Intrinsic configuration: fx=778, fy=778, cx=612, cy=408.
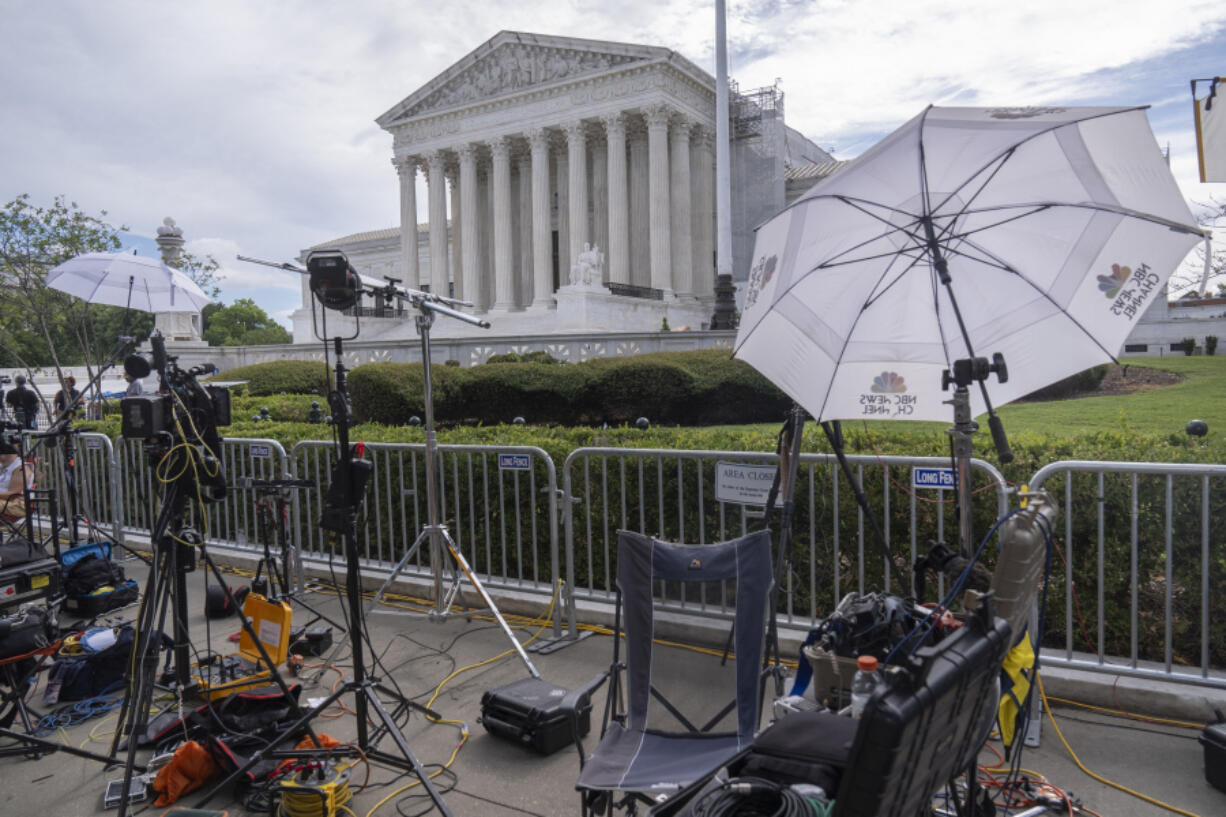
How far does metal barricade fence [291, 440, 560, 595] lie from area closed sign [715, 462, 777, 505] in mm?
1319

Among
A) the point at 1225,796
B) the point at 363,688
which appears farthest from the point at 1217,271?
the point at 363,688

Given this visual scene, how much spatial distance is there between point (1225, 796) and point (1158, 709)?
738 millimetres

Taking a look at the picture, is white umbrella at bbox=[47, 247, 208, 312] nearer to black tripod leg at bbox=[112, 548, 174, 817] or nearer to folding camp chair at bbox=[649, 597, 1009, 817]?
black tripod leg at bbox=[112, 548, 174, 817]

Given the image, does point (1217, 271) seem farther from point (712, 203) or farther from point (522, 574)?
point (712, 203)

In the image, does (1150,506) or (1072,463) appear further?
(1150,506)

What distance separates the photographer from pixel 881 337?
3.61 meters

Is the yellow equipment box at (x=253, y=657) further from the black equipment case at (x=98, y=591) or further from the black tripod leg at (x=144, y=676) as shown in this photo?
the black equipment case at (x=98, y=591)

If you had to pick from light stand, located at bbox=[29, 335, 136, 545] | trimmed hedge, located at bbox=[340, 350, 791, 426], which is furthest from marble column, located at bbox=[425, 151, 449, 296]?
light stand, located at bbox=[29, 335, 136, 545]

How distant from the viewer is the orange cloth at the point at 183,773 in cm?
356

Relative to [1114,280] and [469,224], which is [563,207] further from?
[1114,280]

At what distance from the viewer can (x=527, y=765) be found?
3.82 metres

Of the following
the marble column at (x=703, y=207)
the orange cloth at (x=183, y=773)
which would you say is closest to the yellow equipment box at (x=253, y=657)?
the orange cloth at (x=183, y=773)

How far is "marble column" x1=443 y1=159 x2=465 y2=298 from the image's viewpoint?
49250mm

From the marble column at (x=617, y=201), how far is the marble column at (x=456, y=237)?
11.6 meters
